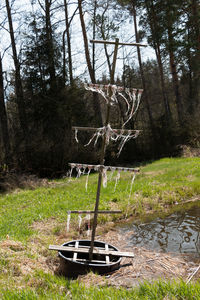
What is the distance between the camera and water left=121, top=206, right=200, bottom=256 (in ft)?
16.1

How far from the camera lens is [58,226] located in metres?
6.18

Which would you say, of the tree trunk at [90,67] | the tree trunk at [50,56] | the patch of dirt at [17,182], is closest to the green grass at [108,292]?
the patch of dirt at [17,182]

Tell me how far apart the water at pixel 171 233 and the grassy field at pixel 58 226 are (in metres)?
0.75

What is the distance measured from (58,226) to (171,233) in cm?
250

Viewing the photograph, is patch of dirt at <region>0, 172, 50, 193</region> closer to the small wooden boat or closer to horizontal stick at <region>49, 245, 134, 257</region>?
the small wooden boat

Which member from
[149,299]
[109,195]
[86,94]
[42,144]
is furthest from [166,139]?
[149,299]

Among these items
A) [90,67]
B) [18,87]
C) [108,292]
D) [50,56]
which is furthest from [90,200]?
[50,56]

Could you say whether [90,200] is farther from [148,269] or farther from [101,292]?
[101,292]

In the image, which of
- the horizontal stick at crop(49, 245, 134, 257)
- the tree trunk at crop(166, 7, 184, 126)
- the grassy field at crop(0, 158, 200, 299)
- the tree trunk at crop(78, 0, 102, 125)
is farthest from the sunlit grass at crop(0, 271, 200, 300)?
the tree trunk at crop(166, 7, 184, 126)

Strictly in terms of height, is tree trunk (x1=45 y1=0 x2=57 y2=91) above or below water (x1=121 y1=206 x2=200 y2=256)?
above

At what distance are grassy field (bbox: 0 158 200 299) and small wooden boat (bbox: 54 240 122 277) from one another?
22 centimetres

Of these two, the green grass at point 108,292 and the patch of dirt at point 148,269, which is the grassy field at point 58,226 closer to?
the green grass at point 108,292

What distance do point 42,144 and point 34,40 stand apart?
25.1 feet

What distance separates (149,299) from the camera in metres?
2.78
